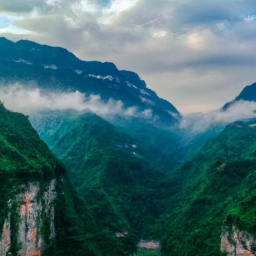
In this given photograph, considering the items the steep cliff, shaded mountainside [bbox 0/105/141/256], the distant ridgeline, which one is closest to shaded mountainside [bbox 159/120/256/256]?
the distant ridgeline

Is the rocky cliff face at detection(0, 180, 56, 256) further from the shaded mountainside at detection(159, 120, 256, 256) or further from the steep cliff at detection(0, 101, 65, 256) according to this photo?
the shaded mountainside at detection(159, 120, 256, 256)

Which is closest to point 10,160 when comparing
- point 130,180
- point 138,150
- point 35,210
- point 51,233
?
point 35,210

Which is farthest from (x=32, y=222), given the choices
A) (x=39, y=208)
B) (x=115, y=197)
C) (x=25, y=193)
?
(x=115, y=197)

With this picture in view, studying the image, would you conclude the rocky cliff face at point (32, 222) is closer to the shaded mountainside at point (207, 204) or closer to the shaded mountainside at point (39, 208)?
the shaded mountainside at point (39, 208)

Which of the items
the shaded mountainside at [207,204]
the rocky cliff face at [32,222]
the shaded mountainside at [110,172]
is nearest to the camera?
the rocky cliff face at [32,222]

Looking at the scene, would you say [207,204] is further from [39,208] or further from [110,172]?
[110,172]

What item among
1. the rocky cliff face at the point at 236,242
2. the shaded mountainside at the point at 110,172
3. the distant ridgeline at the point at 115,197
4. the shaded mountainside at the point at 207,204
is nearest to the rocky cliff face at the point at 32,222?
the distant ridgeline at the point at 115,197

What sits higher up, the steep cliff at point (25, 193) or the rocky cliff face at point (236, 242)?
the steep cliff at point (25, 193)

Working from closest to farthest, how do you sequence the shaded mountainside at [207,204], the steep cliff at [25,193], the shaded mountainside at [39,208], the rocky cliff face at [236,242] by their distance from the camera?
the rocky cliff face at [236,242], the steep cliff at [25,193], the shaded mountainside at [39,208], the shaded mountainside at [207,204]
